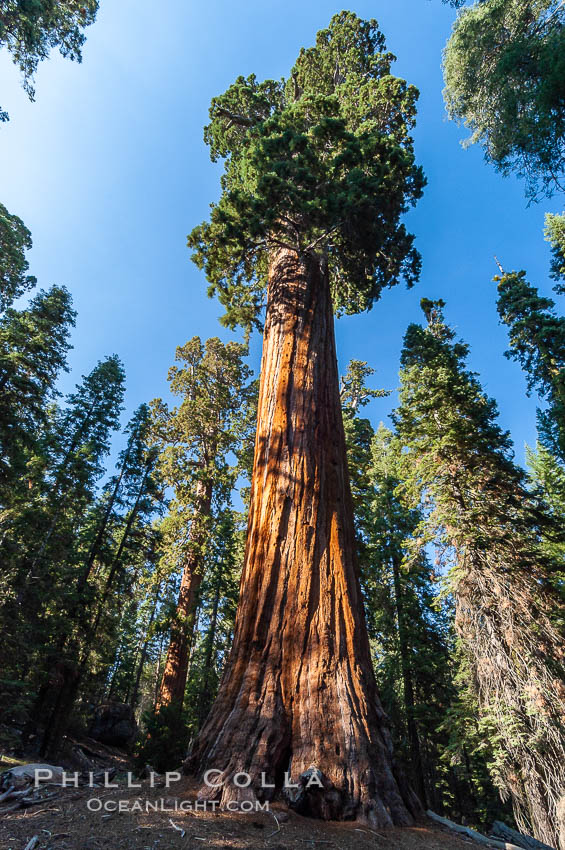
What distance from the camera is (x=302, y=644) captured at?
3531 millimetres

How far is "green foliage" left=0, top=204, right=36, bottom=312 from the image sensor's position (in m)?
13.3

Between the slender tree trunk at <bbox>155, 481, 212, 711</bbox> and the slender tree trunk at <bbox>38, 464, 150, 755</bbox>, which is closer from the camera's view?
the slender tree trunk at <bbox>155, 481, 212, 711</bbox>

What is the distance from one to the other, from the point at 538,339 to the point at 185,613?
13.7 meters

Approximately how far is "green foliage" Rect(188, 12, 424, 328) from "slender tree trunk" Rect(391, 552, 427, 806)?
33.0ft

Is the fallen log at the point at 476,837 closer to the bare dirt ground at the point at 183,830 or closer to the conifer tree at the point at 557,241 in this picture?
the bare dirt ground at the point at 183,830

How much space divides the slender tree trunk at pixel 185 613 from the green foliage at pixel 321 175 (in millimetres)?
5463

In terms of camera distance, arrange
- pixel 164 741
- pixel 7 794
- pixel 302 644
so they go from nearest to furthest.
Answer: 1. pixel 7 794
2. pixel 302 644
3. pixel 164 741

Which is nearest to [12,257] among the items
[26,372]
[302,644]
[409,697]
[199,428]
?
[26,372]

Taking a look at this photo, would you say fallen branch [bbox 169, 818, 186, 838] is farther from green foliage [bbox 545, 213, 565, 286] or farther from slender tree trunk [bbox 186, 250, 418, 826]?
green foliage [bbox 545, 213, 565, 286]

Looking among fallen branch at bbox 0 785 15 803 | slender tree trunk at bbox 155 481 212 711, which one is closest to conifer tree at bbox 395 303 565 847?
slender tree trunk at bbox 155 481 212 711

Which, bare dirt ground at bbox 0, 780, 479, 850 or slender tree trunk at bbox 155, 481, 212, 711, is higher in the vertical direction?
slender tree trunk at bbox 155, 481, 212, 711

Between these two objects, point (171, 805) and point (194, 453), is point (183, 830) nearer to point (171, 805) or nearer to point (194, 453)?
point (171, 805)

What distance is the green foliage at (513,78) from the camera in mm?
7562

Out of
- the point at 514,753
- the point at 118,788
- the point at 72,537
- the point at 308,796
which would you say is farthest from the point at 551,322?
the point at 72,537
